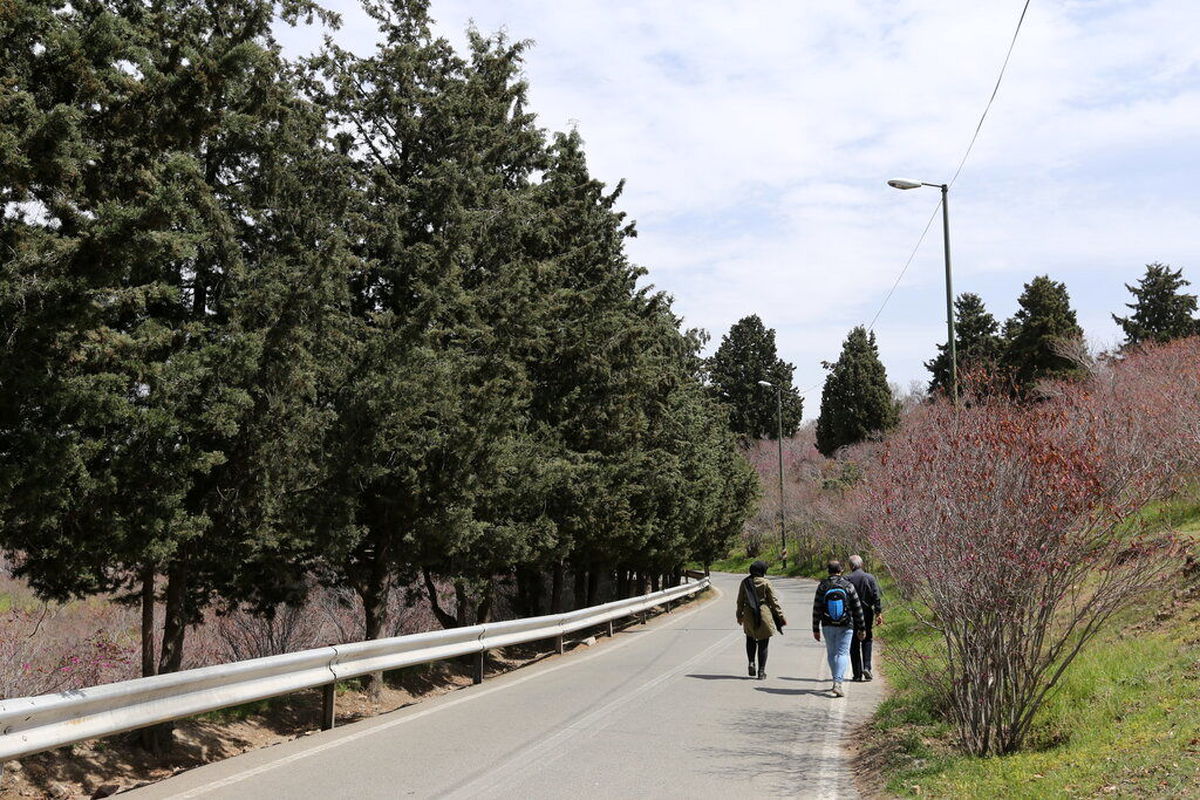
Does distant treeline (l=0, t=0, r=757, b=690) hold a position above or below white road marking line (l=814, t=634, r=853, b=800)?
above

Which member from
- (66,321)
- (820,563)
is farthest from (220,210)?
(820,563)

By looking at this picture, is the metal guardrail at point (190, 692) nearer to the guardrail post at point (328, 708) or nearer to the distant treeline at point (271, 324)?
the guardrail post at point (328, 708)

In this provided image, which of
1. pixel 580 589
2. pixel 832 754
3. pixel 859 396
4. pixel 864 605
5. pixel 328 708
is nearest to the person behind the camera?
pixel 832 754

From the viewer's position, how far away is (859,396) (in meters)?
72.1

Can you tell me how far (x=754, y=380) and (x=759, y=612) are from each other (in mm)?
83753

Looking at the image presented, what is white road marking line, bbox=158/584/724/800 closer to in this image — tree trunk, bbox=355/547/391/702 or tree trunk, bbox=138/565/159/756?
tree trunk, bbox=355/547/391/702

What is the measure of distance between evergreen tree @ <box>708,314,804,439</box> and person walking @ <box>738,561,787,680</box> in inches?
3155

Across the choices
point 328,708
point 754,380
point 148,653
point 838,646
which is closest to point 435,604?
point 148,653

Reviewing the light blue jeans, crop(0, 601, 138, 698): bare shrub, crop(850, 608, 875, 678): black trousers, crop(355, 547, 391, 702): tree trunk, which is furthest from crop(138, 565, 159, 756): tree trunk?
crop(850, 608, 875, 678): black trousers

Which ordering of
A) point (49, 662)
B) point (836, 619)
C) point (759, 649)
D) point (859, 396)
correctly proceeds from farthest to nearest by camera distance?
point (859, 396), point (49, 662), point (759, 649), point (836, 619)

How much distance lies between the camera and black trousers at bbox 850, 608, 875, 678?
528 inches

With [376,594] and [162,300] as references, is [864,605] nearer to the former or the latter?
[376,594]

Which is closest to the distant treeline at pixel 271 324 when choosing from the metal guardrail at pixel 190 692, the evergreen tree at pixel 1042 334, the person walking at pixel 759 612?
the metal guardrail at pixel 190 692

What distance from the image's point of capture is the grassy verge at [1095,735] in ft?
21.1
